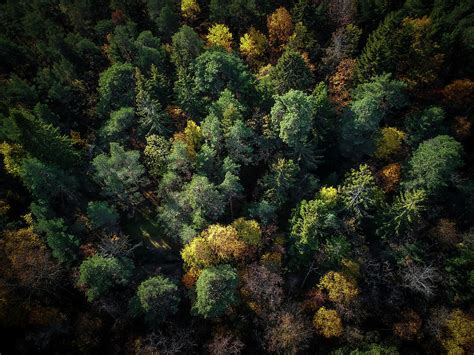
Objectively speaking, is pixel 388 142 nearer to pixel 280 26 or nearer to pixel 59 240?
pixel 280 26

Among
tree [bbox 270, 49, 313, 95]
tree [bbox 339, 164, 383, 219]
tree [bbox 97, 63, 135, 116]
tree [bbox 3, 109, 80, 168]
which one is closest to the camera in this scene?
tree [bbox 339, 164, 383, 219]

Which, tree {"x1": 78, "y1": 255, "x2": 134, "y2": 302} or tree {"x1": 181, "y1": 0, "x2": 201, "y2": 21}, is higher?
tree {"x1": 181, "y1": 0, "x2": 201, "y2": 21}

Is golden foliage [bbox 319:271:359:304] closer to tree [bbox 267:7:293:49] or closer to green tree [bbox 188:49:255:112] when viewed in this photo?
green tree [bbox 188:49:255:112]

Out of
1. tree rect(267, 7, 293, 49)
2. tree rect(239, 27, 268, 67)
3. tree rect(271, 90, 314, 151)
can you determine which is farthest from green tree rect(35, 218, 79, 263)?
tree rect(267, 7, 293, 49)

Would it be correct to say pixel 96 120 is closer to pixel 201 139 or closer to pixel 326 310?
pixel 201 139

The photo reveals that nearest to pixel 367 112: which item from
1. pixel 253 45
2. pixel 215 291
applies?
pixel 253 45
